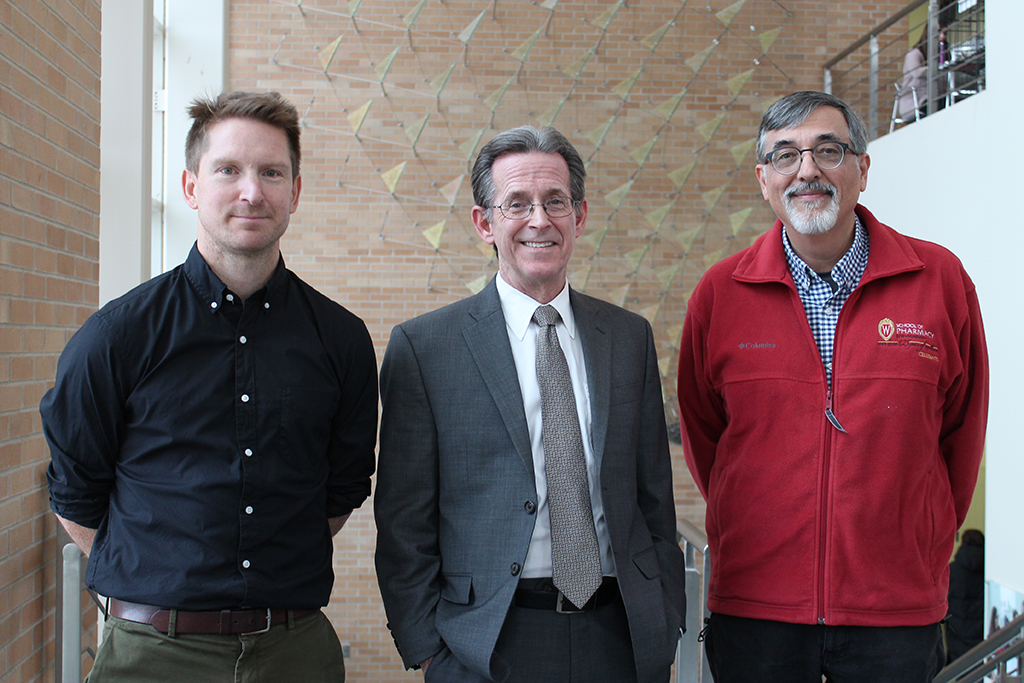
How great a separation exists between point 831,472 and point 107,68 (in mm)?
3665

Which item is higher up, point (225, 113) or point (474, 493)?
point (225, 113)

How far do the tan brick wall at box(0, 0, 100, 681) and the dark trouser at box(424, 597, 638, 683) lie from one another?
48.8 inches

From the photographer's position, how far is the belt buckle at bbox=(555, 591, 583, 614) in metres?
1.70

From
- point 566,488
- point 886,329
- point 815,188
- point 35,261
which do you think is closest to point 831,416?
point 886,329

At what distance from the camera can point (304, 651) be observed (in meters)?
1.67

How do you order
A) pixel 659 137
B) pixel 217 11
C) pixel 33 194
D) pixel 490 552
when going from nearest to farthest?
pixel 490 552, pixel 33 194, pixel 217 11, pixel 659 137

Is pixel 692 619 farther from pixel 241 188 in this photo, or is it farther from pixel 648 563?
pixel 241 188

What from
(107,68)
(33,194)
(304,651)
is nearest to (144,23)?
(107,68)

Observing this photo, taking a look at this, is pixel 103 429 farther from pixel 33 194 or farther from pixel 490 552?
pixel 33 194

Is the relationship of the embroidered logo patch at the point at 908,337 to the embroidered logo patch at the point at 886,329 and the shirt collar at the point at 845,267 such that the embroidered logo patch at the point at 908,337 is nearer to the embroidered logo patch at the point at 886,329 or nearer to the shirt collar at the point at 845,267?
the embroidered logo patch at the point at 886,329

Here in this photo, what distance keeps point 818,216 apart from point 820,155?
16 centimetres

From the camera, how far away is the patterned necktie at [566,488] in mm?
1693

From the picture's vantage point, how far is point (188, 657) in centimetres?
155

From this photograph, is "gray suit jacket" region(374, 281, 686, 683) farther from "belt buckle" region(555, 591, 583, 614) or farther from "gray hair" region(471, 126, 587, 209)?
"gray hair" region(471, 126, 587, 209)
